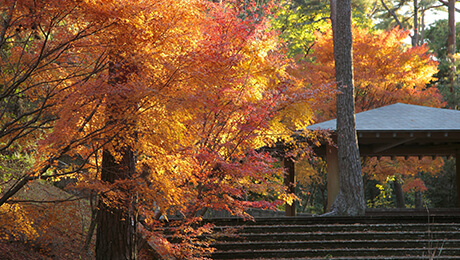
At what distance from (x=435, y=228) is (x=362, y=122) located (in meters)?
3.65

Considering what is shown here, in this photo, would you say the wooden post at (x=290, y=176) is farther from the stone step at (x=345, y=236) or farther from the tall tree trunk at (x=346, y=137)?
the stone step at (x=345, y=236)

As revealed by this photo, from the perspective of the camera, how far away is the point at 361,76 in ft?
52.4

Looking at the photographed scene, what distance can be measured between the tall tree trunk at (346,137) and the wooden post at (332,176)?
0.35m

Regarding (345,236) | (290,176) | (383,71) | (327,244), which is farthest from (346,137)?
(383,71)

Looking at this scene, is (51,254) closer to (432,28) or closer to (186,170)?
(186,170)

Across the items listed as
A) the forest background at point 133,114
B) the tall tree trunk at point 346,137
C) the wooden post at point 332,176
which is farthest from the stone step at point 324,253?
the wooden post at point 332,176

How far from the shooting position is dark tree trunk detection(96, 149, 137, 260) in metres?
6.64

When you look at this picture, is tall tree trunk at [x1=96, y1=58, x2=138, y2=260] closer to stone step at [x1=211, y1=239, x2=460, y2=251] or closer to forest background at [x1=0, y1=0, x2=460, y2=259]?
forest background at [x1=0, y1=0, x2=460, y2=259]

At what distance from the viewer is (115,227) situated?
6.78 meters

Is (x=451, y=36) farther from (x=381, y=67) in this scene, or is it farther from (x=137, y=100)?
(x=137, y=100)

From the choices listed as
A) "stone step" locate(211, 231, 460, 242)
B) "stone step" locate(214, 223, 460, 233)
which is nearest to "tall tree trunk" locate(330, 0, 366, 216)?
"stone step" locate(214, 223, 460, 233)

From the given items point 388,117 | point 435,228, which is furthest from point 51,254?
point 388,117

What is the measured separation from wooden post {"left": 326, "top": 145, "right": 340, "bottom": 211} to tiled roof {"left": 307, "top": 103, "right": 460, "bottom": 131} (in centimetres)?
69

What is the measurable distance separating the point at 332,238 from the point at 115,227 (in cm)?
492
